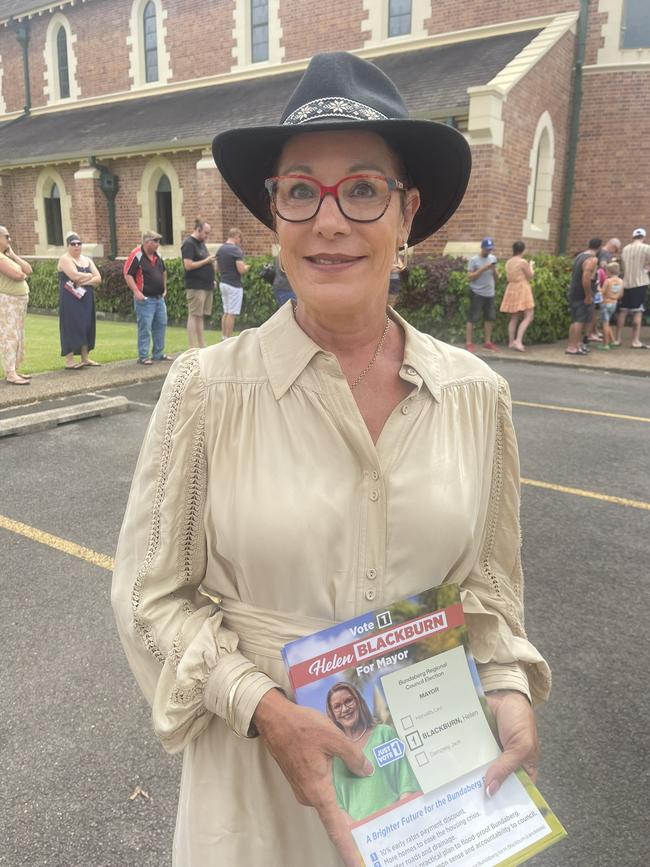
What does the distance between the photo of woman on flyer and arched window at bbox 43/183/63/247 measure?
23711mm

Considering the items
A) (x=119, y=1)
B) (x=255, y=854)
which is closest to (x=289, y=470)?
(x=255, y=854)

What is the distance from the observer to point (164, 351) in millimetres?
11422

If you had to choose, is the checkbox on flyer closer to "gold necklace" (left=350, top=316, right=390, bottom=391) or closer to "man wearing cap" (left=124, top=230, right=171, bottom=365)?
"gold necklace" (left=350, top=316, right=390, bottom=391)

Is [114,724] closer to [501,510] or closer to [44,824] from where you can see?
[44,824]

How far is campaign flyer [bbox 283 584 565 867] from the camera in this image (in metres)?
1.09

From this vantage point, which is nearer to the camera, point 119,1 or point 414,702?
point 414,702

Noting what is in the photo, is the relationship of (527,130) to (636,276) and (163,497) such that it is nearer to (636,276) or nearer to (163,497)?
(636,276)

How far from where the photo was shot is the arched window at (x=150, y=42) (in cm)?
2183

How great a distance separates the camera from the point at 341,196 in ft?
4.12

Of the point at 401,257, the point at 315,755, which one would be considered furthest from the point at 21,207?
the point at 315,755

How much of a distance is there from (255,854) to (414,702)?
1.65ft

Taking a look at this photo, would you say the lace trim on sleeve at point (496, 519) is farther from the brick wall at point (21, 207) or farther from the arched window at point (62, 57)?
the arched window at point (62, 57)

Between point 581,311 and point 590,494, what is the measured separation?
7644 mm

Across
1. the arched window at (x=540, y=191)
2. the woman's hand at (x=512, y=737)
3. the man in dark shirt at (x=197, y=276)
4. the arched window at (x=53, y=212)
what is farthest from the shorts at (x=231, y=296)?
the arched window at (x=53, y=212)
